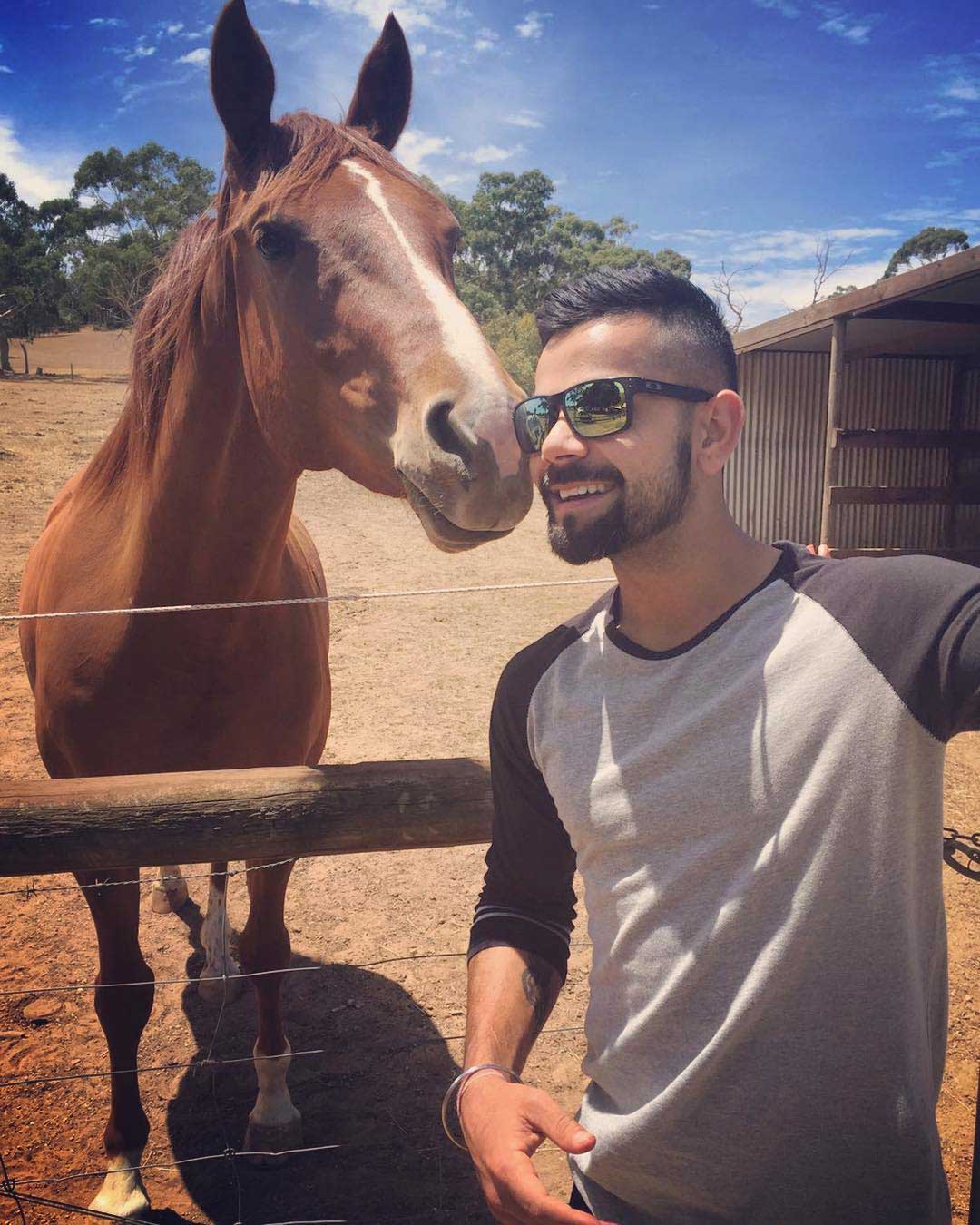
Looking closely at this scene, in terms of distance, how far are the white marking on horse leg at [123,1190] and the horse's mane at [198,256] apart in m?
2.03

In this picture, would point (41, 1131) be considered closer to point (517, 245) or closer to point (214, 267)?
point (214, 267)

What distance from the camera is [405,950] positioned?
341 cm

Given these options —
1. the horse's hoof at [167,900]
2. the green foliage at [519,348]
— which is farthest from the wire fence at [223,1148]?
the green foliage at [519,348]

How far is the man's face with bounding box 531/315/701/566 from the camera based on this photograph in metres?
1.25

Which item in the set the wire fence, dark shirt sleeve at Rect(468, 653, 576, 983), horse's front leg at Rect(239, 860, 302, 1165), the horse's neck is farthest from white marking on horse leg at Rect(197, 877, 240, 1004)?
dark shirt sleeve at Rect(468, 653, 576, 983)

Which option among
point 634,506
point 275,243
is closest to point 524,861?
point 634,506

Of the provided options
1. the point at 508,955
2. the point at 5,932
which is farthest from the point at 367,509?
the point at 508,955

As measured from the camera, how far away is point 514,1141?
1044 mm

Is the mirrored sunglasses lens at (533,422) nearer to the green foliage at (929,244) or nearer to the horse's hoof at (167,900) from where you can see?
the horse's hoof at (167,900)

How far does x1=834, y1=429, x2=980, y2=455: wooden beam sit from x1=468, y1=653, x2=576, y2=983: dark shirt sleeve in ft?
29.8

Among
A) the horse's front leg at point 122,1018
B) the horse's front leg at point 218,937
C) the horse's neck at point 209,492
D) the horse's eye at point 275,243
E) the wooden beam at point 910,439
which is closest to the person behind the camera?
the horse's eye at point 275,243

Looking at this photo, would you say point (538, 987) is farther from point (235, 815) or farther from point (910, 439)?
point (910, 439)

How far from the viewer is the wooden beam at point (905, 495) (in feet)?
32.2

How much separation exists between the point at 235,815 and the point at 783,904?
47.7 inches
